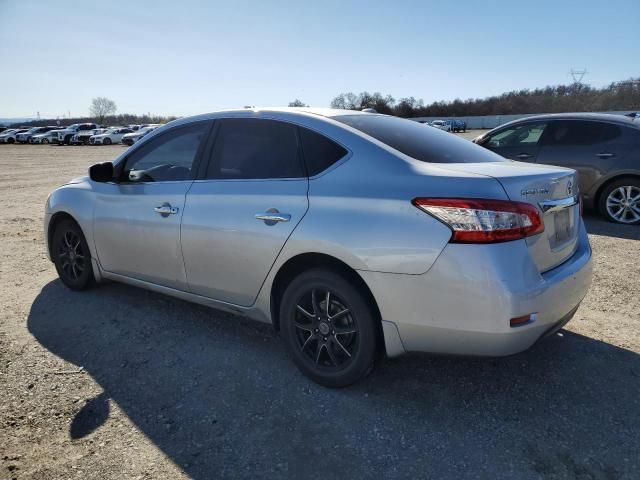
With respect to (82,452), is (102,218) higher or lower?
higher

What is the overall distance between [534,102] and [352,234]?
9481cm

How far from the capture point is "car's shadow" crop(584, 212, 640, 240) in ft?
21.1

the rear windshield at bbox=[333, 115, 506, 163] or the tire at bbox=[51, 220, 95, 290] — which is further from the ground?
the rear windshield at bbox=[333, 115, 506, 163]

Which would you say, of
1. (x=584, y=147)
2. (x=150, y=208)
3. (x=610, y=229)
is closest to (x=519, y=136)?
(x=584, y=147)

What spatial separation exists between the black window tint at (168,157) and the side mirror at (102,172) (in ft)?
0.45

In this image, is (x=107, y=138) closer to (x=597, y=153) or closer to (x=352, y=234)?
(x=597, y=153)

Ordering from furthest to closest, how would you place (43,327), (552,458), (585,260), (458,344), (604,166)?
(604,166)
(43,327)
(585,260)
(458,344)
(552,458)

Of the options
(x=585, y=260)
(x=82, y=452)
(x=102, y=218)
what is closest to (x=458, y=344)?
(x=585, y=260)

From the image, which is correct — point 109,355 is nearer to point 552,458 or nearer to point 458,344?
point 458,344

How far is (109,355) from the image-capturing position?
3.46 m

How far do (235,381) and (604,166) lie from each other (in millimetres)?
6509

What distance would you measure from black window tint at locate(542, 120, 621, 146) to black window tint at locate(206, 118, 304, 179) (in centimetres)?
596

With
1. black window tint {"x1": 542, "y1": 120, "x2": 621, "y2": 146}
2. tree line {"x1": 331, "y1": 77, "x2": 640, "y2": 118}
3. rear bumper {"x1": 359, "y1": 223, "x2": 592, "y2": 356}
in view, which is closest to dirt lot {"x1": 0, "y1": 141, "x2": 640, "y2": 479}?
rear bumper {"x1": 359, "y1": 223, "x2": 592, "y2": 356}

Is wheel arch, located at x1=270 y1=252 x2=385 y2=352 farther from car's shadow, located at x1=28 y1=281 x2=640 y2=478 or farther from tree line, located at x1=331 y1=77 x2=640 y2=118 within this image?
tree line, located at x1=331 y1=77 x2=640 y2=118
